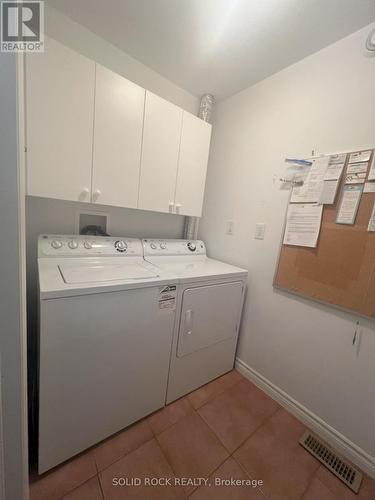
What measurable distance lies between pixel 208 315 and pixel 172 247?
2.26ft

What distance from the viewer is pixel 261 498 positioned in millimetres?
1029

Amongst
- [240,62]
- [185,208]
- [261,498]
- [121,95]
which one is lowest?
[261,498]

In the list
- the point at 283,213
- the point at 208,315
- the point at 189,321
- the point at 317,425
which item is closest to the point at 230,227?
the point at 283,213

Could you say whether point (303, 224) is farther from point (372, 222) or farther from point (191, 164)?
point (191, 164)

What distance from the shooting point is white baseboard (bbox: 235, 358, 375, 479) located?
118 cm

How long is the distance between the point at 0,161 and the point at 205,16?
151 cm

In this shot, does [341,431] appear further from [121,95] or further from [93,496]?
[121,95]

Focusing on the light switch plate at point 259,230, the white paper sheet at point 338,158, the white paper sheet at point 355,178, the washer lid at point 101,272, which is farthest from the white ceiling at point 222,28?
the washer lid at point 101,272

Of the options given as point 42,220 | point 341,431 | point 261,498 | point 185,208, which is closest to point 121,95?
point 185,208

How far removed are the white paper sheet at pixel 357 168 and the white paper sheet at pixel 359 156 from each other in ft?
0.07

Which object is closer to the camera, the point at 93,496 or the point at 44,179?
the point at 93,496

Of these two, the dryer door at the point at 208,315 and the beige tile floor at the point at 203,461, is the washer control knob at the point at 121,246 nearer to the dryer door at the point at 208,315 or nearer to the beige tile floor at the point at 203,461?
the dryer door at the point at 208,315

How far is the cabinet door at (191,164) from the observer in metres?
1.69

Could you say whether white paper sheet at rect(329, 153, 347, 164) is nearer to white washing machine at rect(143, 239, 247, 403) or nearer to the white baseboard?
white washing machine at rect(143, 239, 247, 403)
